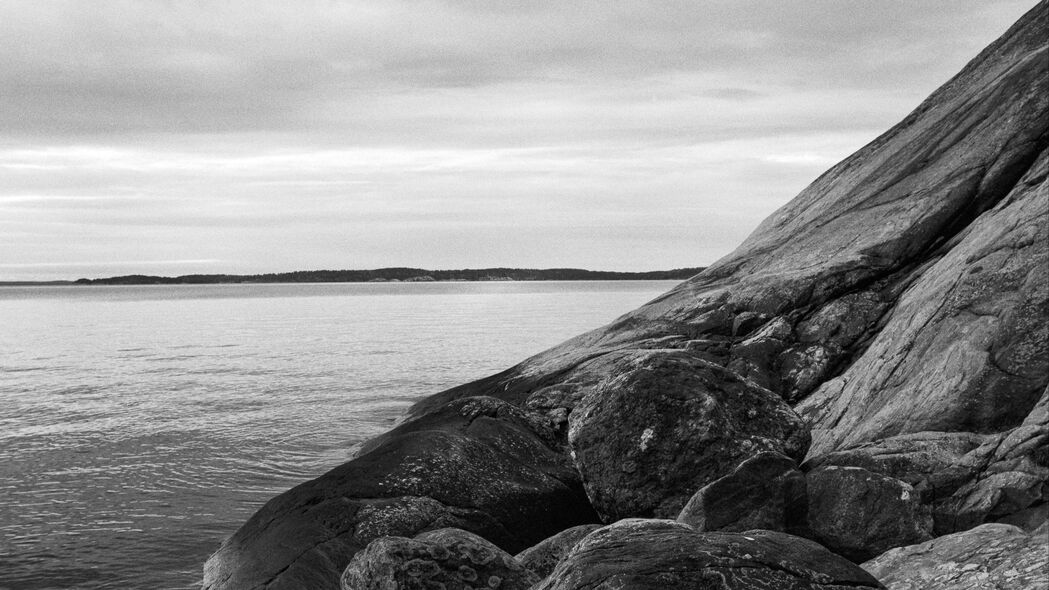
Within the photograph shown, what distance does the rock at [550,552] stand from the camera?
9258 millimetres

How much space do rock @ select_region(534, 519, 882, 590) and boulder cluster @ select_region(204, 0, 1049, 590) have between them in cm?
2

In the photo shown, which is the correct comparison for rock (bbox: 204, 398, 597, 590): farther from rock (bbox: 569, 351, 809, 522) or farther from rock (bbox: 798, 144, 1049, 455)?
rock (bbox: 798, 144, 1049, 455)

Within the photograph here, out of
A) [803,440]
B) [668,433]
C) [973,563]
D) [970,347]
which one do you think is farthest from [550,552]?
[970,347]

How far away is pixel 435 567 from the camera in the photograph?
7.72m

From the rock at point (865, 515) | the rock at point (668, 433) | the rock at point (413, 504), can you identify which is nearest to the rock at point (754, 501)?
the rock at point (865, 515)

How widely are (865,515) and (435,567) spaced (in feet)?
15.1

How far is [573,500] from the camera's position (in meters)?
12.3

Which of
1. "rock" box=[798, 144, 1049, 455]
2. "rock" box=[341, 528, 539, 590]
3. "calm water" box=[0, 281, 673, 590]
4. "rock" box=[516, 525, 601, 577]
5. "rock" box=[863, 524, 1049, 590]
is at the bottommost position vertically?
"calm water" box=[0, 281, 673, 590]

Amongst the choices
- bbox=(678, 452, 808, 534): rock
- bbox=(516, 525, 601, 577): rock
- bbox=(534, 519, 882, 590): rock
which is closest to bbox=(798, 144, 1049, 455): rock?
bbox=(678, 452, 808, 534): rock

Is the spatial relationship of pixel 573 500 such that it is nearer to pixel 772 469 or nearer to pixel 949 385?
pixel 772 469

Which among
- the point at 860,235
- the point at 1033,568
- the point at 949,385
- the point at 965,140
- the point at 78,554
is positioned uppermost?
the point at 965,140

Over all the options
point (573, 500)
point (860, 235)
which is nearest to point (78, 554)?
point (573, 500)

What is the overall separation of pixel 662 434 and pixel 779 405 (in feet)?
6.38

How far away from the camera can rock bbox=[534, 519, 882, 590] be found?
17.8ft
